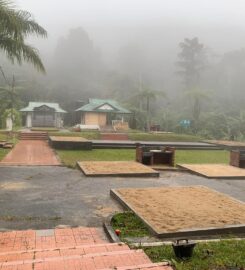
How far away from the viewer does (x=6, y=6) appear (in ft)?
36.7

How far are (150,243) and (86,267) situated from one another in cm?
139

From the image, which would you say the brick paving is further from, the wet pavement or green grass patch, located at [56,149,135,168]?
green grass patch, located at [56,149,135,168]

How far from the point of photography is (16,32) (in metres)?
11.3

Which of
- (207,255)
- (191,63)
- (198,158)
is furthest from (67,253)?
(191,63)

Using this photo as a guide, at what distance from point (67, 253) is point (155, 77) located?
9007cm

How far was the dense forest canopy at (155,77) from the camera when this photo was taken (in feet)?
137

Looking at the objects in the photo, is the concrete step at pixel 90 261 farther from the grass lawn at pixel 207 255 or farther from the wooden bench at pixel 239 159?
the wooden bench at pixel 239 159

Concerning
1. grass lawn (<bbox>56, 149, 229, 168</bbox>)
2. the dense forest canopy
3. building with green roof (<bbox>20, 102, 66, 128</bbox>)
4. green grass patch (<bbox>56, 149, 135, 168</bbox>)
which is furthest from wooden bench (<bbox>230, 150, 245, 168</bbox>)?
building with green roof (<bbox>20, 102, 66, 128</bbox>)

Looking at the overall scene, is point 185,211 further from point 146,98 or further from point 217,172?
point 146,98

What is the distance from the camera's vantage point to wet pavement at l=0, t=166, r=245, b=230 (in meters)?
5.70

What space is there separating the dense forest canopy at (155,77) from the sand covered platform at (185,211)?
26.7 m

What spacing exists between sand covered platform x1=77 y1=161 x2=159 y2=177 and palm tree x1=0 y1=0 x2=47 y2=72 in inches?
175

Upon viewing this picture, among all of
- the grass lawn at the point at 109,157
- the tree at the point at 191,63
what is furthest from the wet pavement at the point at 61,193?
the tree at the point at 191,63

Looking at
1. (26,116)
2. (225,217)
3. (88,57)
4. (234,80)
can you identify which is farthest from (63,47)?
(225,217)
